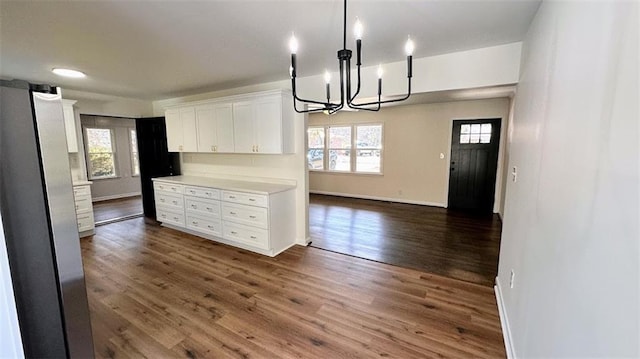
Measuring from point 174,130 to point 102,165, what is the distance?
379cm

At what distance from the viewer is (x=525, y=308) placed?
166cm

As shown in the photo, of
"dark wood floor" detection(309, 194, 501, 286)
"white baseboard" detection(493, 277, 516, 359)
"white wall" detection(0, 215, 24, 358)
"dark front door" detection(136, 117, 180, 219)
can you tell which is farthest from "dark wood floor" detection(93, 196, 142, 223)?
"white baseboard" detection(493, 277, 516, 359)

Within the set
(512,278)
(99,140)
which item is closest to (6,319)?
(512,278)

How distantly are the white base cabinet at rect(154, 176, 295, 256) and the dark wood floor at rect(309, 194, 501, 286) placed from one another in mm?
733

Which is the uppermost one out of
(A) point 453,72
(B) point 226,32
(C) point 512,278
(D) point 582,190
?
(B) point 226,32

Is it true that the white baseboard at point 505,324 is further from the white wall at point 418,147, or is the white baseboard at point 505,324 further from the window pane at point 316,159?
the window pane at point 316,159

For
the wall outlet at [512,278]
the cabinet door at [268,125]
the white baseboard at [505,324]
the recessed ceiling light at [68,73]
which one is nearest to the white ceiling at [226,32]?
the recessed ceiling light at [68,73]

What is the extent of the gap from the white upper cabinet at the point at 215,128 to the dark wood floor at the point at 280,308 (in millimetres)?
1747

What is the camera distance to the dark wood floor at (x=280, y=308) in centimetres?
202

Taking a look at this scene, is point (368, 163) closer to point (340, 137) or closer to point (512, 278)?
point (340, 137)

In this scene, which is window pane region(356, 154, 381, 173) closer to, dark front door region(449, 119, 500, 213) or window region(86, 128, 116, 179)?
dark front door region(449, 119, 500, 213)

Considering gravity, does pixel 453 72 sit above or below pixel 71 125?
above

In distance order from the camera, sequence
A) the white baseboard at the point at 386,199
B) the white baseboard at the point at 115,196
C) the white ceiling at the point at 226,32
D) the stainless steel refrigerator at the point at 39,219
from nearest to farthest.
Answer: the stainless steel refrigerator at the point at 39,219
the white ceiling at the point at 226,32
the white baseboard at the point at 386,199
the white baseboard at the point at 115,196

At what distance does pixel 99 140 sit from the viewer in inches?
275
